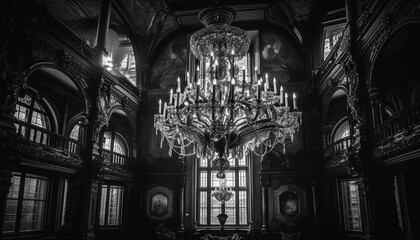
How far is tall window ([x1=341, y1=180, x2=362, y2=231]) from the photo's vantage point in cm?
1095

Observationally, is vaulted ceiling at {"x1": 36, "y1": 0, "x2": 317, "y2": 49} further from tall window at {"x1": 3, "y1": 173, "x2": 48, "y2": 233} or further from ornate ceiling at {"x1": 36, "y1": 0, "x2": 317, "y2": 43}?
tall window at {"x1": 3, "y1": 173, "x2": 48, "y2": 233}

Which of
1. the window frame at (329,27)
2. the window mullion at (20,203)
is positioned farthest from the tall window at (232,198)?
the window mullion at (20,203)

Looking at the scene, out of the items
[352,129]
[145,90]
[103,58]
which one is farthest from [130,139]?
[352,129]

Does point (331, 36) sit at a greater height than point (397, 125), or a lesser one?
greater

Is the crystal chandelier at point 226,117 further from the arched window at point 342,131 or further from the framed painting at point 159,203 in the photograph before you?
the arched window at point 342,131

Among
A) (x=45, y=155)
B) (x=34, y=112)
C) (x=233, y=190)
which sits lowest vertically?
(x=233, y=190)

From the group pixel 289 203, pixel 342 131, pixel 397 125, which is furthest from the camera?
pixel 342 131

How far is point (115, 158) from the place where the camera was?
39.6 feet

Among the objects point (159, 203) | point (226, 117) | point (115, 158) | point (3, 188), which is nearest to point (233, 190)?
point (159, 203)

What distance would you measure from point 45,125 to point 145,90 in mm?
4131

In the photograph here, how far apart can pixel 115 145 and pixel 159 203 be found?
3.67m

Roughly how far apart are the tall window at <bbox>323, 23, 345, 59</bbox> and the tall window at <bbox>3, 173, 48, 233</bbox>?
37.2ft

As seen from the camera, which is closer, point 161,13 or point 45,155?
point 45,155

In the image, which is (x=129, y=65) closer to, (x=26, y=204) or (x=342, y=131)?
(x=26, y=204)
